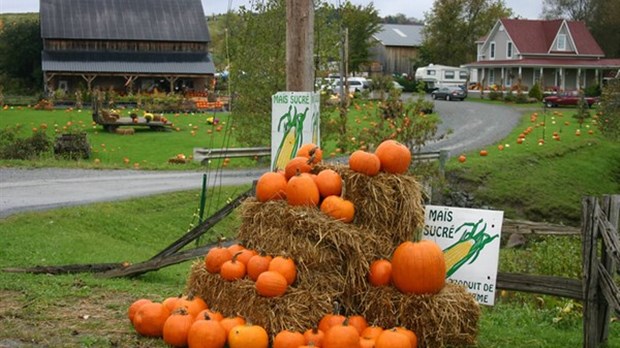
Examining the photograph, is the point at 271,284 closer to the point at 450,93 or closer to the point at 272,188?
the point at 272,188

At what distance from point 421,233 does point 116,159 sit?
874 inches

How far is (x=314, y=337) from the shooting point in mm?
7316

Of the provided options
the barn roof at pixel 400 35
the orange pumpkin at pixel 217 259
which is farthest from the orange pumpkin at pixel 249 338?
the barn roof at pixel 400 35

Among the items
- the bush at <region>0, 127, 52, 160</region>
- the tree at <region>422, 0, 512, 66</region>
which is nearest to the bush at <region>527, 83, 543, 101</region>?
the tree at <region>422, 0, 512, 66</region>

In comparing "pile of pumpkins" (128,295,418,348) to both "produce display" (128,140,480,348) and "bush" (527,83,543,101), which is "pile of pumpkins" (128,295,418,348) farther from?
"bush" (527,83,543,101)

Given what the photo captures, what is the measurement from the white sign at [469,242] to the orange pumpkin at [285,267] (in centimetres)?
157

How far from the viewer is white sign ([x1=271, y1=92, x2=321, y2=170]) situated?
11039 millimetres

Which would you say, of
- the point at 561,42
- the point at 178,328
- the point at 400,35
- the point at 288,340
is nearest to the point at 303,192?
the point at 288,340

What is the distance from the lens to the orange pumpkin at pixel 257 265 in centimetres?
766

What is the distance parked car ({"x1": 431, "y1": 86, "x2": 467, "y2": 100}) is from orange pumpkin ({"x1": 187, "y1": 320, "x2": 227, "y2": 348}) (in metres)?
60.1

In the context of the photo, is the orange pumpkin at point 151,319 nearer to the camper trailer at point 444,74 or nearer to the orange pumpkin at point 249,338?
the orange pumpkin at point 249,338

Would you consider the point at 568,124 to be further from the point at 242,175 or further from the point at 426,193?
the point at 426,193

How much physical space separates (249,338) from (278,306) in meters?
0.37

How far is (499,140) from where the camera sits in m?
34.2
